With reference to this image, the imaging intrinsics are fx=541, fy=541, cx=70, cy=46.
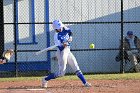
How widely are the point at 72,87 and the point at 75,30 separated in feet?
16.6

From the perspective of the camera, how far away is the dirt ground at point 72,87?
44.3ft

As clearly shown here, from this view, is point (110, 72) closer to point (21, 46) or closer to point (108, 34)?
point (108, 34)

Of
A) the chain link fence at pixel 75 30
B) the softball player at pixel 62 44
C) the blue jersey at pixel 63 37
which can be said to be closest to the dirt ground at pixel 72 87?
the softball player at pixel 62 44

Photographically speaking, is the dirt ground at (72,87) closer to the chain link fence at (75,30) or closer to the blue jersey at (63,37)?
the blue jersey at (63,37)

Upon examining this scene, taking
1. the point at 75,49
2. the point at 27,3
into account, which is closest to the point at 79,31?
the point at 75,49

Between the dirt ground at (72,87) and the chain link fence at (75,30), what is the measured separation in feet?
9.25

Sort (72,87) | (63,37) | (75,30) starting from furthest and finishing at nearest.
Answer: (75,30) → (72,87) → (63,37)

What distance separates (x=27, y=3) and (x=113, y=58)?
11.9 feet

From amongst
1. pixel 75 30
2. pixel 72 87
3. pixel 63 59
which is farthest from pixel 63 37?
pixel 75 30

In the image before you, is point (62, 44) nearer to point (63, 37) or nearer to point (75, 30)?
point (63, 37)

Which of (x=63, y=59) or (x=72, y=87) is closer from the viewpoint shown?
(x=63, y=59)

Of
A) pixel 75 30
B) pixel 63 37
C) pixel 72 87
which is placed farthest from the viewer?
pixel 75 30

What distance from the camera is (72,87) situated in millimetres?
14180

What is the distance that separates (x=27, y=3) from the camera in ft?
61.2
